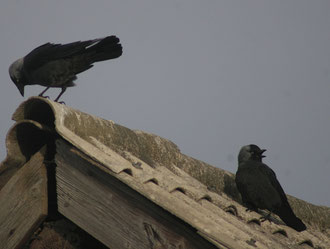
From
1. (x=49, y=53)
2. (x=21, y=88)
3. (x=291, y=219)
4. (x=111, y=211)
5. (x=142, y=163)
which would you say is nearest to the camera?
(x=111, y=211)

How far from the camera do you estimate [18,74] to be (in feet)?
21.3

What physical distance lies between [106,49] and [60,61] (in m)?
0.66

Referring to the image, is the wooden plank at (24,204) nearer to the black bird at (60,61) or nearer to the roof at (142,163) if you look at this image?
the roof at (142,163)

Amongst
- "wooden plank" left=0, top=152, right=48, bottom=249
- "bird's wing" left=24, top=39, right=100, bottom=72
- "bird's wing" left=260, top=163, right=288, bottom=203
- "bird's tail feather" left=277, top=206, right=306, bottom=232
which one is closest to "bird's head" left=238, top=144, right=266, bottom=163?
"bird's wing" left=260, top=163, right=288, bottom=203

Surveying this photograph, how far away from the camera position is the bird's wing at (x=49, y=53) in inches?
218

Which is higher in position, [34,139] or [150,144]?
[150,144]

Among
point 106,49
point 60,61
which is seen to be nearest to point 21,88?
point 60,61

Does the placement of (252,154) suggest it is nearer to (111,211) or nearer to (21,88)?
(21,88)

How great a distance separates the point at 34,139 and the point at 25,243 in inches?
24.0

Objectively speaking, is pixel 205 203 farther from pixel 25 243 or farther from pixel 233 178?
pixel 233 178

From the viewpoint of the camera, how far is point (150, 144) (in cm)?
388

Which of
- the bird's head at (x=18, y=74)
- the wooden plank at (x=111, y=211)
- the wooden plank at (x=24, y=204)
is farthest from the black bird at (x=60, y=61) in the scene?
the wooden plank at (x=111, y=211)

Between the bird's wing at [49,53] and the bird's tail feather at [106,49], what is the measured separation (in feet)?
0.63

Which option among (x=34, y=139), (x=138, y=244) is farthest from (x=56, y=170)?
(x=138, y=244)
